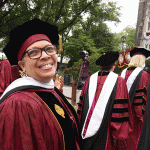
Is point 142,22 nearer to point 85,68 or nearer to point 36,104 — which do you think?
point 85,68

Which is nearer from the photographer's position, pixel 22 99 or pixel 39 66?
pixel 22 99

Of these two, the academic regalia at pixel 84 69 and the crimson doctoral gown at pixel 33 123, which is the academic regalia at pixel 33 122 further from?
the academic regalia at pixel 84 69

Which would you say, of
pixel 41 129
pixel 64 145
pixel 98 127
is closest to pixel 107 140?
pixel 98 127

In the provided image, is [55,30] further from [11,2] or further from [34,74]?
[11,2]

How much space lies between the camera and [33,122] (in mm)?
1086

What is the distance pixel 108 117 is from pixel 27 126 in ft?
5.72

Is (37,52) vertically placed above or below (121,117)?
above

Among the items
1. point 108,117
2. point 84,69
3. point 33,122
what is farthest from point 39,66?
point 84,69

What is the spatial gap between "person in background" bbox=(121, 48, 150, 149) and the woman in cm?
236

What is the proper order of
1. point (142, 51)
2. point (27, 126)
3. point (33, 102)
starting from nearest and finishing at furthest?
point (27, 126), point (33, 102), point (142, 51)

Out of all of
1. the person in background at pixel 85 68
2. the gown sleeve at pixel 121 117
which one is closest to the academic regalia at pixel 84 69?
the person in background at pixel 85 68

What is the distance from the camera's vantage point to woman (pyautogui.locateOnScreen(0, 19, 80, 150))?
3.35 ft

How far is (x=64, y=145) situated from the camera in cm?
125

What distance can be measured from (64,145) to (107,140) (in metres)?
1.47
